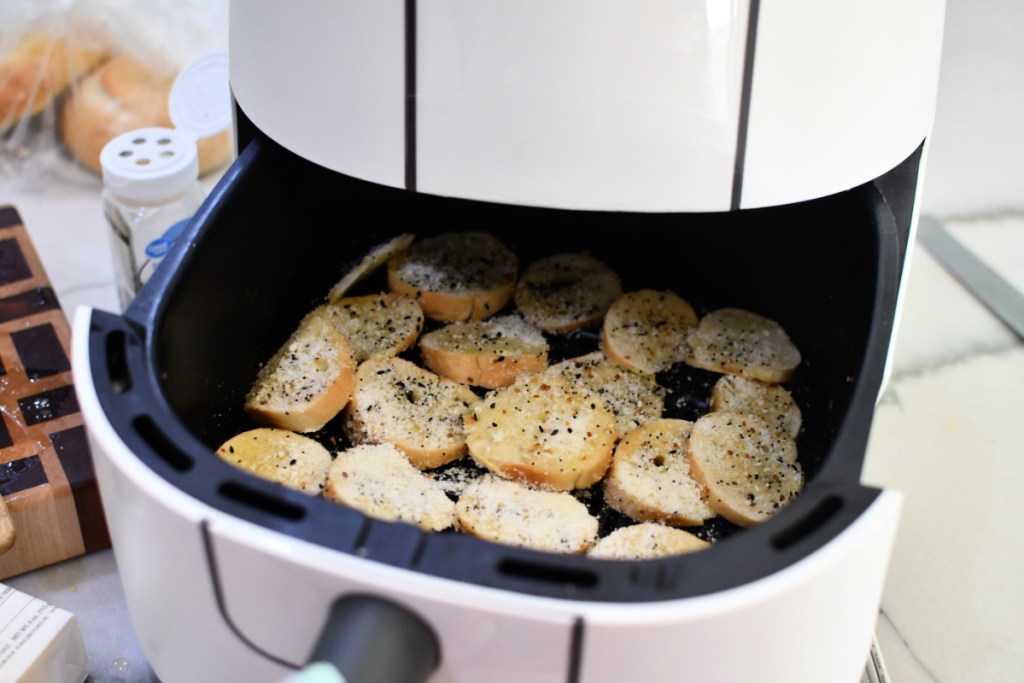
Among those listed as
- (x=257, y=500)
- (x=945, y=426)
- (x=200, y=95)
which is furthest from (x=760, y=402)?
(x=200, y=95)

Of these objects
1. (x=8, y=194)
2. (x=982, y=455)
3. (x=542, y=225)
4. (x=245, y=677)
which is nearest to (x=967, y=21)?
(x=982, y=455)

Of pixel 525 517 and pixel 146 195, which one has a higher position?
pixel 146 195

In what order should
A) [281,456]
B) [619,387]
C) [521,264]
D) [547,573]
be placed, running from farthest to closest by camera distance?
[521,264] < [619,387] < [281,456] < [547,573]

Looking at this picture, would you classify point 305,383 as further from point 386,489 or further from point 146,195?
point 146,195

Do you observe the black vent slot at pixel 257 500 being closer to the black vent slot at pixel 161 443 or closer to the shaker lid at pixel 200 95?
the black vent slot at pixel 161 443

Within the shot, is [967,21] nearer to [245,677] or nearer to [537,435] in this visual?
[537,435]

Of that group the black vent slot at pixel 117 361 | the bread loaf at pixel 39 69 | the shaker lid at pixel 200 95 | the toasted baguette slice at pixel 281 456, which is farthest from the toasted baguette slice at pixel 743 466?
the bread loaf at pixel 39 69
